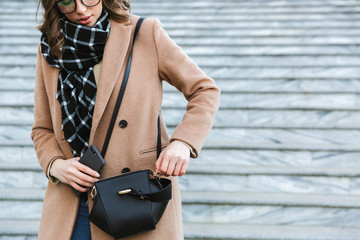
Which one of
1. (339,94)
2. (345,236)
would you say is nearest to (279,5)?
(339,94)

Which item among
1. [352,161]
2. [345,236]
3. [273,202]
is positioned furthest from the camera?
[352,161]

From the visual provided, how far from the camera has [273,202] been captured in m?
2.66

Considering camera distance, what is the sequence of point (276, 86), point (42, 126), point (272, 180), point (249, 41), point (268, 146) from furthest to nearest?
point (249, 41), point (276, 86), point (268, 146), point (272, 180), point (42, 126)

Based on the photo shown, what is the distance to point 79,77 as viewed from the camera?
1.21 metres

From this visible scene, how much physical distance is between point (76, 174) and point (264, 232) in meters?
1.72

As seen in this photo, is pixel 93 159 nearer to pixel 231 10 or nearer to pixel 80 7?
pixel 80 7

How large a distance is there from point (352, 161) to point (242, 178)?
0.93 meters

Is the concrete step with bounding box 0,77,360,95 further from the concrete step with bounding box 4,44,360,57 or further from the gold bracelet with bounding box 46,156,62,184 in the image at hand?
the gold bracelet with bounding box 46,156,62,184

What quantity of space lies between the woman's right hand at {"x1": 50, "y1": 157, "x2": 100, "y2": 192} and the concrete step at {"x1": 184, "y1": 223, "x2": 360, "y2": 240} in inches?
57.7

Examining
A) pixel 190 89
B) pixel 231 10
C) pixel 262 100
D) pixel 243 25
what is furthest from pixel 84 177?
pixel 231 10

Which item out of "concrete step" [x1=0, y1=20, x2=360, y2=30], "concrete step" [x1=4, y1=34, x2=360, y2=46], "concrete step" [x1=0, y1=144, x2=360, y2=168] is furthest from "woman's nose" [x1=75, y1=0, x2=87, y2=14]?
"concrete step" [x1=0, y1=20, x2=360, y2=30]

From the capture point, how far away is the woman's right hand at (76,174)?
3.70ft

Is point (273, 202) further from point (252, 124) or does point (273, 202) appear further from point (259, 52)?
point (259, 52)

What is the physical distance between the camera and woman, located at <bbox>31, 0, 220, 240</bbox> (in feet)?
3.83
